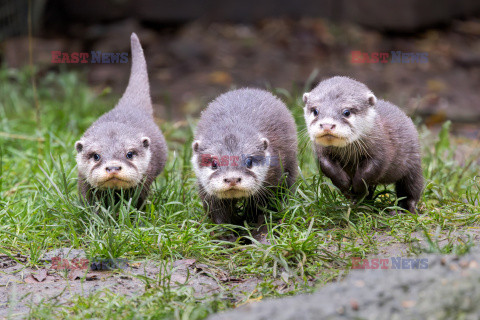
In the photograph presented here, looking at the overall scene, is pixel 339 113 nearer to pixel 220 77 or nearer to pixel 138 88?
pixel 138 88

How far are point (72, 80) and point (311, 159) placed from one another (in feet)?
13.1

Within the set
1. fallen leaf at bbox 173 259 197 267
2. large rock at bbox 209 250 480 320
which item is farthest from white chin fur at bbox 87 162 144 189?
large rock at bbox 209 250 480 320

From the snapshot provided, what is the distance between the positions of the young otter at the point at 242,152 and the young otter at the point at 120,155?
1.58ft

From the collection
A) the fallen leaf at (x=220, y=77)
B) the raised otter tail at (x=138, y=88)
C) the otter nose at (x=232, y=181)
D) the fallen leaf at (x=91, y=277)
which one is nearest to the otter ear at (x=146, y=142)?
the raised otter tail at (x=138, y=88)

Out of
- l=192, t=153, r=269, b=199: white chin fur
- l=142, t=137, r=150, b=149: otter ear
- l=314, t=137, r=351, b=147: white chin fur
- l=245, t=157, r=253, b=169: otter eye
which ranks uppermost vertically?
l=314, t=137, r=351, b=147: white chin fur

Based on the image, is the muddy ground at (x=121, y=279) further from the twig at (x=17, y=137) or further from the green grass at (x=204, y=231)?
the twig at (x=17, y=137)

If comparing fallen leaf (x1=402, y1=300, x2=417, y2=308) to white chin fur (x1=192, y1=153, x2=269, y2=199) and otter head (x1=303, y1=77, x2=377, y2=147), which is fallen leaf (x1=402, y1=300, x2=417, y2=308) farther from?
white chin fur (x1=192, y1=153, x2=269, y2=199)

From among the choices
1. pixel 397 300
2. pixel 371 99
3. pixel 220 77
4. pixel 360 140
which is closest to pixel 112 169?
pixel 360 140

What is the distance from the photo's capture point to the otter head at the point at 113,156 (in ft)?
14.8

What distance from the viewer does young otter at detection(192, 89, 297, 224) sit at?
4211mm

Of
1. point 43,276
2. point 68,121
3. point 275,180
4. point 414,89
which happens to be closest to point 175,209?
point 275,180

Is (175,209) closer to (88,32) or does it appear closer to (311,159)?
(311,159)

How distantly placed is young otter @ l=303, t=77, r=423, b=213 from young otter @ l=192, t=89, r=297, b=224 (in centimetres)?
39

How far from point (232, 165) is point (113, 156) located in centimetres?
100
